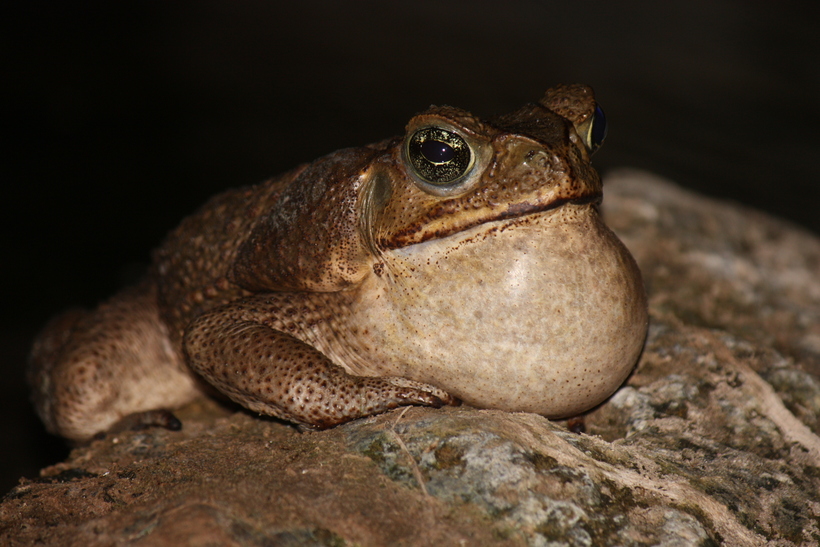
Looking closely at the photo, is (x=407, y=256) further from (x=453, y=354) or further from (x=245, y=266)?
(x=245, y=266)

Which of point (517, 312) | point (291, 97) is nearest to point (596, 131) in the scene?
point (517, 312)

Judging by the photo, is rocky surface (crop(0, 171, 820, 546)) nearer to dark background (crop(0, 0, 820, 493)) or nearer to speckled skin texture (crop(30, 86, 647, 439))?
speckled skin texture (crop(30, 86, 647, 439))

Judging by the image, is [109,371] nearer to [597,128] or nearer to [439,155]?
[439,155]

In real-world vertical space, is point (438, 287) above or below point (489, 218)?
below

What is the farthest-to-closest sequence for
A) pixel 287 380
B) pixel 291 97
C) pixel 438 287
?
pixel 291 97 < pixel 287 380 < pixel 438 287

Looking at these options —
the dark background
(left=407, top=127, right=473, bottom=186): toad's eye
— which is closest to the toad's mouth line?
(left=407, top=127, right=473, bottom=186): toad's eye

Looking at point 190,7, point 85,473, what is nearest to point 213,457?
point 85,473
